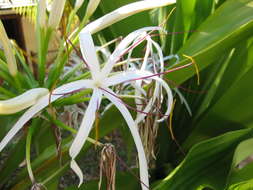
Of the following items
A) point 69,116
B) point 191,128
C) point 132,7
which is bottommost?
point 191,128

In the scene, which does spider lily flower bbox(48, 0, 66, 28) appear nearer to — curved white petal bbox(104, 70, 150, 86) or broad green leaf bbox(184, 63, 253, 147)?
curved white petal bbox(104, 70, 150, 86)

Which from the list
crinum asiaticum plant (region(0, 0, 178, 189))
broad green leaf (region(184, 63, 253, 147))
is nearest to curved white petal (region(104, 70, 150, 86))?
crinum asiaticum plant (region(0, 0, 178, 189))

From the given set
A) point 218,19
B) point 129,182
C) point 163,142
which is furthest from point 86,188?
point 218,19

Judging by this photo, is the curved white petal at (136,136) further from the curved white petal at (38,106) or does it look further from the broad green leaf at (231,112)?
the broad green leaf at (231,112)

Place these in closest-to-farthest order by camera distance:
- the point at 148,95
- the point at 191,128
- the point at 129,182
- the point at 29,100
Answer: the point at 29,100, the point at 148,95, the point at 129,182, the point at 191,128

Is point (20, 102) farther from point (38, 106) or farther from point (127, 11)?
point (127, 11)

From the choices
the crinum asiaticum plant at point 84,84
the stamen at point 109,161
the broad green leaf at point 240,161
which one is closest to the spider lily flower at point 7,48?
the crinum asiaticum plant at point 84,84

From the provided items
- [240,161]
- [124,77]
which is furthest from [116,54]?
[240,161]

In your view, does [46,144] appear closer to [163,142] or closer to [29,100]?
[163,142]
